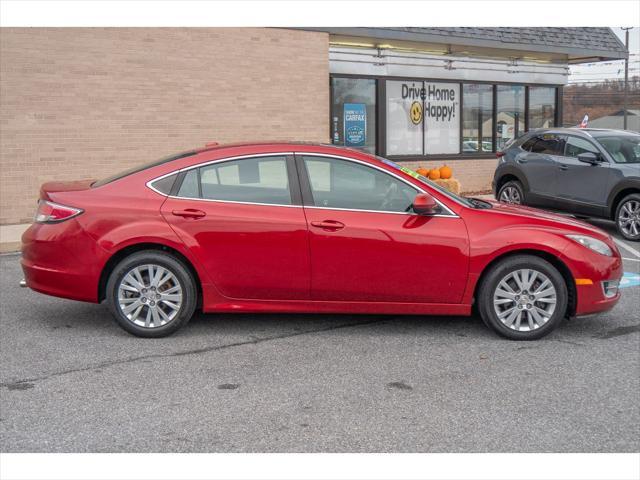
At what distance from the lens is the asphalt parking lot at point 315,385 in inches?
165

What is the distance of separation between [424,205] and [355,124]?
1042 cm

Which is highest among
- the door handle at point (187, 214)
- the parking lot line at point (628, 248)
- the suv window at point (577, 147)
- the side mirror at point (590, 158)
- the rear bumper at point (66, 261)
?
the suv window at point (577, 147)

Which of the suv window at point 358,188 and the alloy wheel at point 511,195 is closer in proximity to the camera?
the suv window at point 358,188

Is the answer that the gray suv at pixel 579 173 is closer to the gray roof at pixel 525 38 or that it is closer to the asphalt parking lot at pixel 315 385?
the gray roof at pixel 525 38

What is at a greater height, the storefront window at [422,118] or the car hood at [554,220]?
the storefront window at [422,118]

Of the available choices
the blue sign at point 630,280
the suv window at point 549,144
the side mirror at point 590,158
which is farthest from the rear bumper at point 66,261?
the suv window at point 549,144

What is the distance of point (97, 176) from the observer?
41.6 ft

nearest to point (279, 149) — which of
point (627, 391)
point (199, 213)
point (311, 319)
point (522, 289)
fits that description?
point (199, 213)

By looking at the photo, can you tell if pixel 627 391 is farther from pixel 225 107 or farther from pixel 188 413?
pixel 225 107

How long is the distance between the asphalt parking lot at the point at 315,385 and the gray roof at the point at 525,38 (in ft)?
32.2

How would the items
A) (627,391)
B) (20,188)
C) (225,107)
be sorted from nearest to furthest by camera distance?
1. (627,391)
2. (20,188)
3. (225,107)

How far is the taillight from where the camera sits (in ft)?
20.1

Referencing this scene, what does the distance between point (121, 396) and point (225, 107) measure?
382 inches

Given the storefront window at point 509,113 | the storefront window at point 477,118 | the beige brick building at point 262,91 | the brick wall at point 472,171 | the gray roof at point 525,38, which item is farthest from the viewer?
the storefront window at point 509,113
